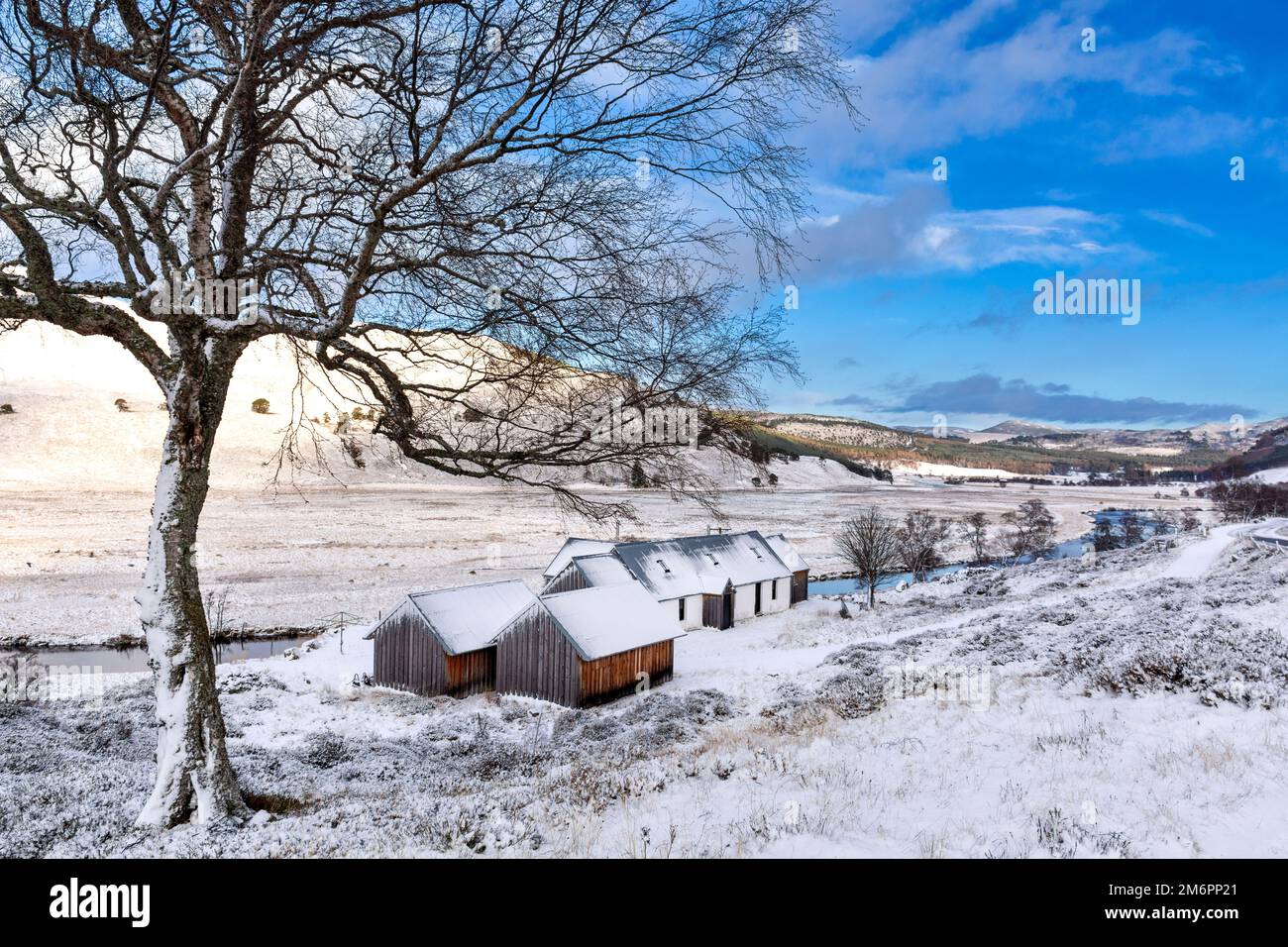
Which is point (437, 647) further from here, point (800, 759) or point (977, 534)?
point (977, 534)

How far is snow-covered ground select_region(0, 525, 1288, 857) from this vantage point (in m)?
5.66

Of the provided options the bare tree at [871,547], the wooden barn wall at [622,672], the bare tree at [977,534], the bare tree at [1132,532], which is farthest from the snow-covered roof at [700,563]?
the bare tree at [1132,532]

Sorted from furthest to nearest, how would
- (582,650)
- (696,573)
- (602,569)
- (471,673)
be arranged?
(696,573)
(602,569)
(471,673)
(582,650)

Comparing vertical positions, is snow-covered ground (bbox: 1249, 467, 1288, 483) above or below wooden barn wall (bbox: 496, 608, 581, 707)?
above

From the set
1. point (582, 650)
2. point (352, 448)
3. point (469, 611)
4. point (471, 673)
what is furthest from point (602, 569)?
point (352, 448)

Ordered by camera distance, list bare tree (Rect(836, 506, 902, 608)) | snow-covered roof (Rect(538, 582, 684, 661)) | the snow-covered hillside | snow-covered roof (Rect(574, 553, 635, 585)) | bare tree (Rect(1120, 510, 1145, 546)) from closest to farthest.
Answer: snow-covered roof (Rect(538, 582, 684, 661)), snow-covered roof (Rect(574, 553, 635, 585)), bare tree (Rect(836, 506, 902, 608)), the snow-covered hillside, bare tree (Rect(1120, 510, 1145, 546))

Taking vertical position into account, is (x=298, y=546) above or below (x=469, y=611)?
above

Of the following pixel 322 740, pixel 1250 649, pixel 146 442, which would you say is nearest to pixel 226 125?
pixel 322 740

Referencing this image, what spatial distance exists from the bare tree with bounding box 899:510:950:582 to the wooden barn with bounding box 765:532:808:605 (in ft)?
32.6

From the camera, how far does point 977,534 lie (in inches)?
2574

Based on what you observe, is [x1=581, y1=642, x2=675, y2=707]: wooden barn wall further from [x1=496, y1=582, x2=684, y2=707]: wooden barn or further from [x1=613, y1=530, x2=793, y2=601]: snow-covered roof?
[x1=613, y1=530, x2=793, y2=601]: snow-covered roof

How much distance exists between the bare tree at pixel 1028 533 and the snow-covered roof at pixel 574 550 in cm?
4582

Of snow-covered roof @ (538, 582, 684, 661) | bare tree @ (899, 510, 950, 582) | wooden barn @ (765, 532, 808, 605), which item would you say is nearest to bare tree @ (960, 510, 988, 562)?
bare tree @ (899, 510, 950, 582)

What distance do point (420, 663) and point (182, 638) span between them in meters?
19.6
